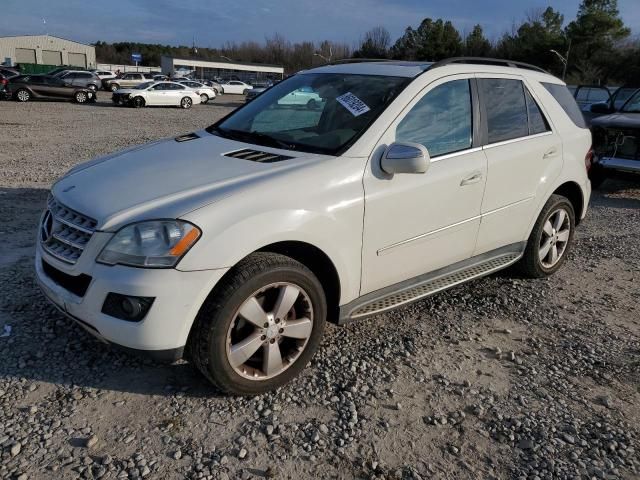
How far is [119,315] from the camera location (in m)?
2.58

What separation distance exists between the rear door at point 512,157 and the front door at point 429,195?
0.15 m

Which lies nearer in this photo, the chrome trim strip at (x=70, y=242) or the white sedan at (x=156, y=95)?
the chrome trim strip at (x=70, y=242)

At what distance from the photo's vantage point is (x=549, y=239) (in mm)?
4715

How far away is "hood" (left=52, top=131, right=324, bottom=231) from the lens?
2691 millimetres

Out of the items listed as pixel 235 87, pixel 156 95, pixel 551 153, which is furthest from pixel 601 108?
pixel 235 87

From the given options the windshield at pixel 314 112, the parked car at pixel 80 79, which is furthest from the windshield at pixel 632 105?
the parked car at pixel 80 79

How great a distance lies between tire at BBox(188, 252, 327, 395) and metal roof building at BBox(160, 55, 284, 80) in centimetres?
7546

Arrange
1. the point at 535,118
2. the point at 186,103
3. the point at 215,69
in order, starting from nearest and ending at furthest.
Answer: the point at 535,118 < the point at 186,103 < the point at 215,69

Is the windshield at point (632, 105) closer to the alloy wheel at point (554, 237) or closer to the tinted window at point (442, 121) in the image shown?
the alloy wheel at point (554, 237)

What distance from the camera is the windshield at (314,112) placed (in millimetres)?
3400

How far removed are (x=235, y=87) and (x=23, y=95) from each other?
81.9 ft

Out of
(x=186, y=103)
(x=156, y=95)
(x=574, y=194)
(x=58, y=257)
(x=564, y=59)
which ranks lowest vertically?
(x=186, y=103)

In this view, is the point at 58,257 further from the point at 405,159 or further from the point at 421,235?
the point at 421,235

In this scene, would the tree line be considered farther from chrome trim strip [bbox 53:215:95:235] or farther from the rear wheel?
chrome trim strip [bbox 53:215:95:235]
